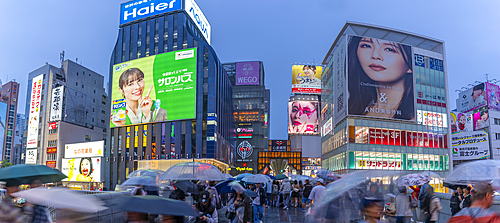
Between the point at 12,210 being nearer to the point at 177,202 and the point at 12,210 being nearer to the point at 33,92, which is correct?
the point at 177,202

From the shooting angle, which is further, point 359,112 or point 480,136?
point 480,136

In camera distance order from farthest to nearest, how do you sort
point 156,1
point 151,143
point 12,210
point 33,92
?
point 33,92 → point 156,1 → point 151,143 → point 12,210

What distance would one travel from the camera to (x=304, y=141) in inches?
3248

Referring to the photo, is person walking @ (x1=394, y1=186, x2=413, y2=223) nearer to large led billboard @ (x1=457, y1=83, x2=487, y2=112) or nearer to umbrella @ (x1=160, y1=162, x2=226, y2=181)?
umbrella @ (x1=160, y1=162, x2=226, y2=181)

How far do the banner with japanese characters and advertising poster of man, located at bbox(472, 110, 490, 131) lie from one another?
2370mm

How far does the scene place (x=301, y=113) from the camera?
85000 millimetres

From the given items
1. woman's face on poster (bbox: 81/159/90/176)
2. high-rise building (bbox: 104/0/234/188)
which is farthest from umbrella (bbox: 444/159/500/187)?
woman's face on poster (bbox: 81/159/90/176)

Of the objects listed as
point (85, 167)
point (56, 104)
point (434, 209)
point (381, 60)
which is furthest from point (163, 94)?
point (434, 209)

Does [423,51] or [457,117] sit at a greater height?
[423,51]

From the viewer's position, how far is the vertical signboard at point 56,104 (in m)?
62.9

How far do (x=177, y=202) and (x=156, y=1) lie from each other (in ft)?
202

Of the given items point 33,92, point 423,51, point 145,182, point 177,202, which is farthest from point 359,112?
point 33,92

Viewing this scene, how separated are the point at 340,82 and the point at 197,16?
106 feet

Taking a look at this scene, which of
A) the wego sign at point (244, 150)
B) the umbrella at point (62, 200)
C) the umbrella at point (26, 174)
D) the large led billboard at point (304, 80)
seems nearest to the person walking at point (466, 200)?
the umbrella at point (62, 200)
